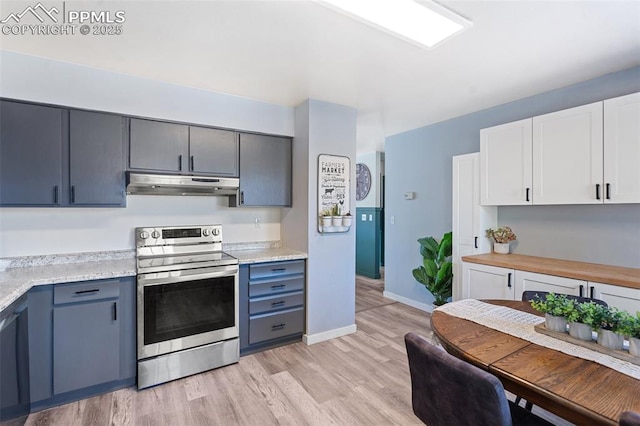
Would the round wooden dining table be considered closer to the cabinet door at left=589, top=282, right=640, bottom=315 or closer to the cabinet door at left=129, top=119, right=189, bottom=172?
the cabinet door at left=589, top=282, right=640, bottom=315

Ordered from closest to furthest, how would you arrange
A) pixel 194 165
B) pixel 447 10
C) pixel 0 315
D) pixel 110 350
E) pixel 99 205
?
pixel 0 315 < pixel 447 10 < pixel 110 350 < pixel 99 205 < pixel 194 165

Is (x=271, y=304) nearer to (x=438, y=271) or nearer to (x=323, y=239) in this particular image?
(x=323, y=239)

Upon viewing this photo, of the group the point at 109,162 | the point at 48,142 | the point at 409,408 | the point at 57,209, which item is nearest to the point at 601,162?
the point at 409,408

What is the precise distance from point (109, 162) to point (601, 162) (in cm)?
397

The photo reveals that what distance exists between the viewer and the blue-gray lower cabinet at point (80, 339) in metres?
2.05

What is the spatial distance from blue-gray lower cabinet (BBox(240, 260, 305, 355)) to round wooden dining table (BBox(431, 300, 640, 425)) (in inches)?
71.8

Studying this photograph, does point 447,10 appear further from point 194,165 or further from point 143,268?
point 143,268

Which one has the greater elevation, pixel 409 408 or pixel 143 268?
pixel 143 268

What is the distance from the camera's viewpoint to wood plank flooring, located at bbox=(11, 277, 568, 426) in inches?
79.2

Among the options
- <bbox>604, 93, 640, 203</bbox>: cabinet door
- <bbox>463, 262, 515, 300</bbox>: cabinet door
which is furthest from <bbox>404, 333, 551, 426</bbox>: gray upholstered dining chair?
<bbox>604, 93, 640, 203</bbox>: cabinet door

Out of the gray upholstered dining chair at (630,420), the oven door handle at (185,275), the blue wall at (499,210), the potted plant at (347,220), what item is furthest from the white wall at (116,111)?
the gray upholstered dining chair at (630,420)

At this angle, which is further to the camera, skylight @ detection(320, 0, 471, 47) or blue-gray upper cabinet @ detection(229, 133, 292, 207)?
blue-gray upper cabinet @ detection(229, 133, 292, 207)

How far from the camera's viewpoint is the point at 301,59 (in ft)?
7.64

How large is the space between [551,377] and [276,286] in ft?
7.56
